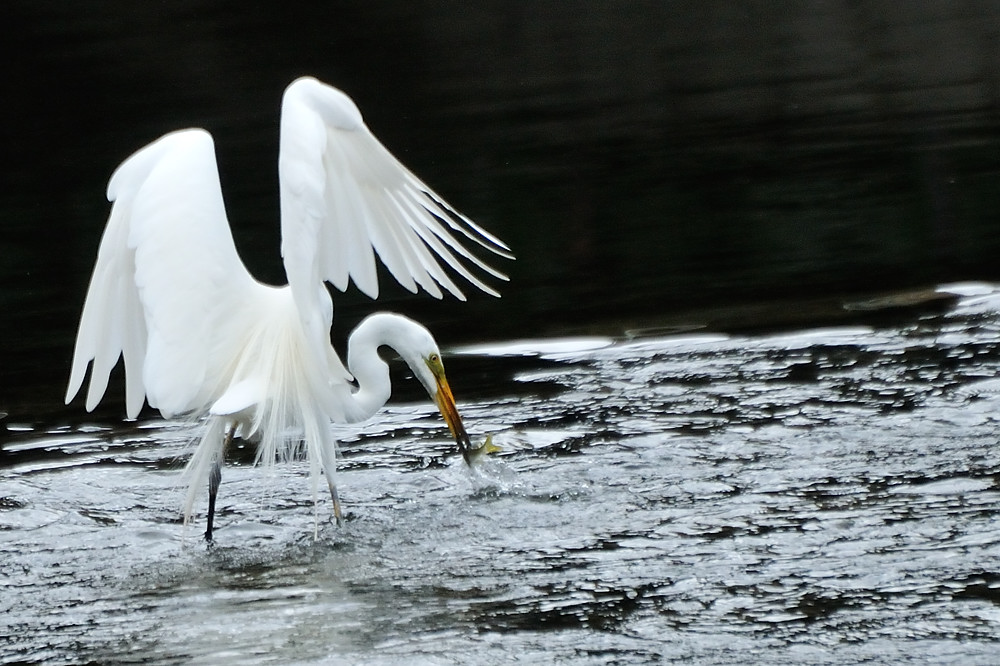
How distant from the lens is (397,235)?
591 cm

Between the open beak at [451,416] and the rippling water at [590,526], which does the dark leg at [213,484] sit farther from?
the open beak at [451,416]

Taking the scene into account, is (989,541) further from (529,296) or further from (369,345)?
(529,296)

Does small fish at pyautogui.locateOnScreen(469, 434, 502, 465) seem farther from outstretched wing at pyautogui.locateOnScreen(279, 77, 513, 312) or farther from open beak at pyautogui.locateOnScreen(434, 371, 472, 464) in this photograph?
outstretched wing at pyautogui.locateOnScreen(279, 77, 513, 312)

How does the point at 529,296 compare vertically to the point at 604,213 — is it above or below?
below

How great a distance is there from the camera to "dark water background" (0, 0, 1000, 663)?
185 inches

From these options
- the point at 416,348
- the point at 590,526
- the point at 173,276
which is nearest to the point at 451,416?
the point at 416,348

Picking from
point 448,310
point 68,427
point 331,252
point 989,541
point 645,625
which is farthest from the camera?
point 448,310

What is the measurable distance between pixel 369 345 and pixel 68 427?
2337mm

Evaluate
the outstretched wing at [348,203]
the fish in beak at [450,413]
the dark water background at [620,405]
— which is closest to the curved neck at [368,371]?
the fish in beak at [450,413]

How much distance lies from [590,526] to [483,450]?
934 millimetres

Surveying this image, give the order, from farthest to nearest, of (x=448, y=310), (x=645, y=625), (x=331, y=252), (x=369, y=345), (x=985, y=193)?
(x=985, y=193)
(x=448, y=310)
(x=369, y=345)
(x=331, y=252)
(x=645, y=625)

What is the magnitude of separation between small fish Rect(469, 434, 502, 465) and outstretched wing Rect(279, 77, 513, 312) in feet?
2.61

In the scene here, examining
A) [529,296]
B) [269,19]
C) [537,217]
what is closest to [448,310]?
[529,296]

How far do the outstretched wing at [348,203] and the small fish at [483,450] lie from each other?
797 mm
